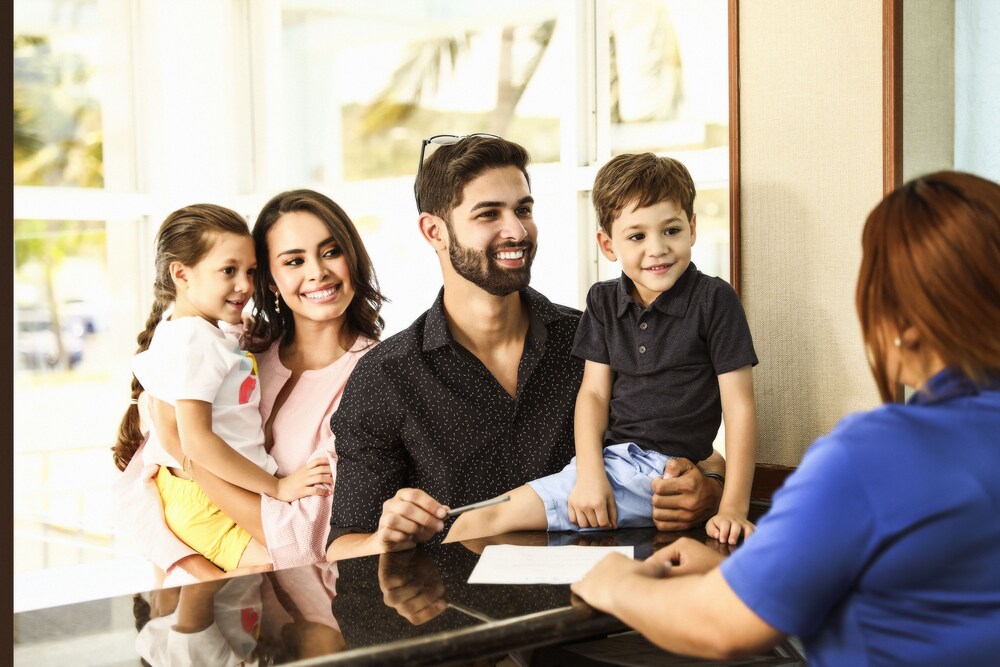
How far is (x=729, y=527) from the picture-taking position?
5.85 feet

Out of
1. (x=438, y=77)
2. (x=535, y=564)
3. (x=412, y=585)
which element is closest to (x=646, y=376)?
(x=535, y=564)

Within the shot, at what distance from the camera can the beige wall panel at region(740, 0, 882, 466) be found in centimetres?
198

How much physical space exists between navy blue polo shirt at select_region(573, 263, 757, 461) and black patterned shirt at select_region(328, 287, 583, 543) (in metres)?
0.18

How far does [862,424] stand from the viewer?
0.99 meters

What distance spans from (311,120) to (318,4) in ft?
1.63

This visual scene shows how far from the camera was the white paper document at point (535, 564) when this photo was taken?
1508 mm

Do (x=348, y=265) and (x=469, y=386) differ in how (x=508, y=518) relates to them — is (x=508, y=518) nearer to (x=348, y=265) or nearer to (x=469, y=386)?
(x=469, y=386)

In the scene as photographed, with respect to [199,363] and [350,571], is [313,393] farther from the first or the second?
[350,571]

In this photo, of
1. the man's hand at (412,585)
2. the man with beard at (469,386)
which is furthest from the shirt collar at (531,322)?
the man's hand at (412,585)

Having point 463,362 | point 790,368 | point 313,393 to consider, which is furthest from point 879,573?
point 313,393

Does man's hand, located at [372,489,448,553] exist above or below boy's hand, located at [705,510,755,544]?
above

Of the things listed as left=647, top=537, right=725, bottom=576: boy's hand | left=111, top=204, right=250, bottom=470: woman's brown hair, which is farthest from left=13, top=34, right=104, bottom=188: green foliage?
left=647, top=537, right=725, bottom=576: boy's hand

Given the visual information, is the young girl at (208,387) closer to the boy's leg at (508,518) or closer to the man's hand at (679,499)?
the boy's leg at (508,518)

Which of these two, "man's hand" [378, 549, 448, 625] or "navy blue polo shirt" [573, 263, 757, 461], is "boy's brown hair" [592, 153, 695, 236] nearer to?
→ "navy blue polo shirt" [573, 263, 757, 461]
